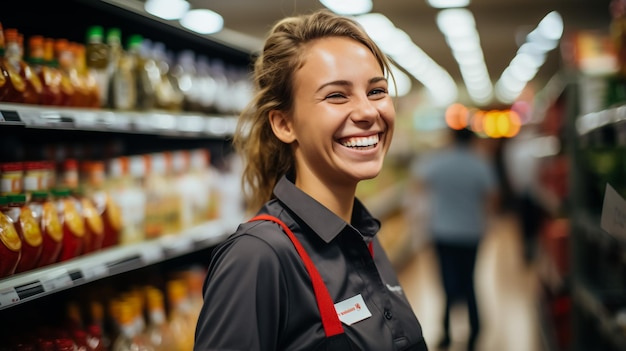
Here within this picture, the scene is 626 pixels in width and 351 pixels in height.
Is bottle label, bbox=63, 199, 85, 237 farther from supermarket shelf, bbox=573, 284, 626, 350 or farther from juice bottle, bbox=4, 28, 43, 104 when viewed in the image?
supermarket shelf, bbox=573, 284, 626, 350

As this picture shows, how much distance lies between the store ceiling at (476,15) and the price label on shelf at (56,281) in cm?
585

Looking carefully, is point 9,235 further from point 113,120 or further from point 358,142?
point 358,142

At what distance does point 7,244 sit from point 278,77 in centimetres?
91

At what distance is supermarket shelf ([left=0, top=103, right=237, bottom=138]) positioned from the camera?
1753mm

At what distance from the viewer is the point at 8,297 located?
1.62m

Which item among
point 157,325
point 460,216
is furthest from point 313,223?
point 460,216

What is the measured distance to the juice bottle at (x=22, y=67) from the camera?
1.84 m

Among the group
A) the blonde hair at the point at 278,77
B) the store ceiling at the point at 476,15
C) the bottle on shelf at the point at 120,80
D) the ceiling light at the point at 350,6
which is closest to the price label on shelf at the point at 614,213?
the blonde hair at the point at 278,77

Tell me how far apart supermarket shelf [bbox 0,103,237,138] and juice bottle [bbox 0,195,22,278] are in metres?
0.25

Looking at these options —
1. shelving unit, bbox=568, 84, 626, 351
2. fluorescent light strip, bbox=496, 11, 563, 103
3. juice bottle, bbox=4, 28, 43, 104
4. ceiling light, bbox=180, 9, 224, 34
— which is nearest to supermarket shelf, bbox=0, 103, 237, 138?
juice bottle, bbox=4, 28, 43, 104

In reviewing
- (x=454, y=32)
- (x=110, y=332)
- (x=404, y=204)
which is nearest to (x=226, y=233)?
(x=110, y=332)

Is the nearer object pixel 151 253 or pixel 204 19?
pixel 151 253

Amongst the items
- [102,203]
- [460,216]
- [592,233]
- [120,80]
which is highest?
[120,80]

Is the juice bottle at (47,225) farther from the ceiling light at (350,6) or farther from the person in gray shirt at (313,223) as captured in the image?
the ceiling light at (350,6)
